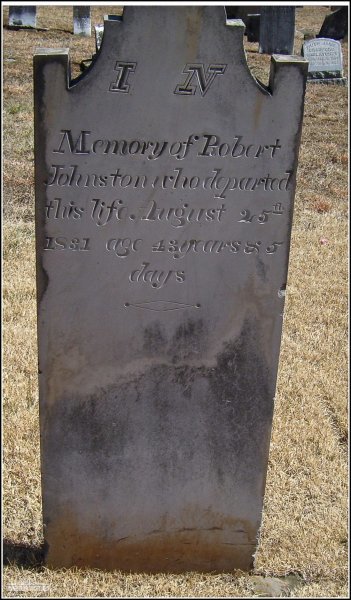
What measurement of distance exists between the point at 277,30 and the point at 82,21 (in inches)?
200

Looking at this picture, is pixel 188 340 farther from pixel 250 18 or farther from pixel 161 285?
pixel 250 18

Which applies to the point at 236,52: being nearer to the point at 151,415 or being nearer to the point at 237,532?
the point at 151,415

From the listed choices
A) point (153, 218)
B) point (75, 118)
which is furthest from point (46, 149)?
point (153, 218)

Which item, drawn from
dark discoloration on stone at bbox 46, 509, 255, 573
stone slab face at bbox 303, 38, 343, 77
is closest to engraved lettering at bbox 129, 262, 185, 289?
dark discoloration on stone at bbox 46, 509, 255, 573

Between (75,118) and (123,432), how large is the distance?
132cm

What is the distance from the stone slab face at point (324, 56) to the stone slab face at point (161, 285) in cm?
1416

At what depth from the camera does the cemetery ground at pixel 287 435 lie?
11.5ft

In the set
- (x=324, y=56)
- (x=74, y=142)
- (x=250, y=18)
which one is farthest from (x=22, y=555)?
(x=250, y=18)

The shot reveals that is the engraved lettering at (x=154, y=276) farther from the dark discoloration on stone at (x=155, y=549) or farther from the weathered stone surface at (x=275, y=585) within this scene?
the weathered stone surface at (x=275, y=585)

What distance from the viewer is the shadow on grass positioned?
3549mm

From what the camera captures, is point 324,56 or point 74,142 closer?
Result: point 74,142

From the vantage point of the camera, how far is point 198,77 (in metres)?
2.77

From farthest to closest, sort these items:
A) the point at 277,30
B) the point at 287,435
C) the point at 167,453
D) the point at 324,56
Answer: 1. the point at 277,30
2. the point at 324,56
3. the point at 287,435
4. the point at 167,453

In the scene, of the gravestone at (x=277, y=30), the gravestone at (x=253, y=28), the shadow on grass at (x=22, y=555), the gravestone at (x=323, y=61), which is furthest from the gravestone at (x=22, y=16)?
the shadow on grass at (x=22, y=555)
